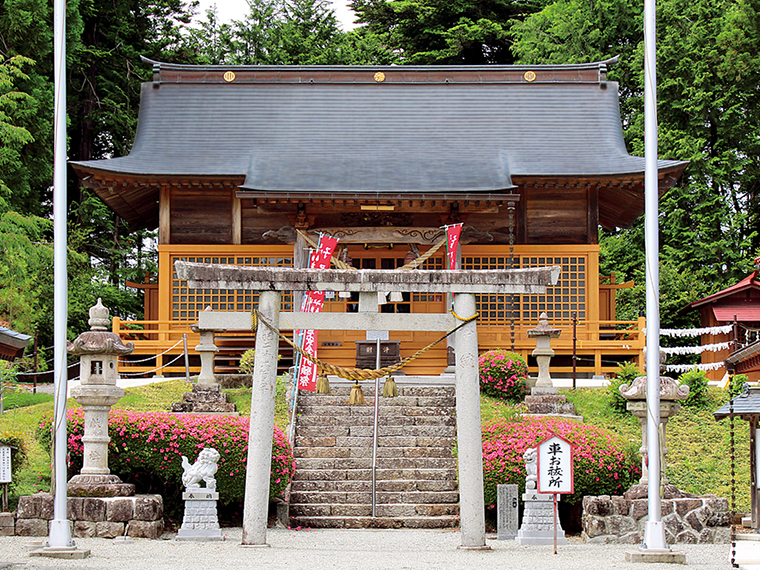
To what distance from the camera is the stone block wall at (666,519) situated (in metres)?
11.6

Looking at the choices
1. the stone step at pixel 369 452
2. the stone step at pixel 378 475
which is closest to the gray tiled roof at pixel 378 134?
the stone step at pixel 369 452

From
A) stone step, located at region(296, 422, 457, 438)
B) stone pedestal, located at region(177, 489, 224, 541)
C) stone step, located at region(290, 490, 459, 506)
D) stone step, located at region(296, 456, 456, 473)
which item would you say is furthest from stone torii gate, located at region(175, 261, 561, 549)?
stone step, located at region(296, 422, 457, 438)

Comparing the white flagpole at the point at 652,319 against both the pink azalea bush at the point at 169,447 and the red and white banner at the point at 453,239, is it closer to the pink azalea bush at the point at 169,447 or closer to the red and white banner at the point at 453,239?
the pink azalea bush at the point at 169,447

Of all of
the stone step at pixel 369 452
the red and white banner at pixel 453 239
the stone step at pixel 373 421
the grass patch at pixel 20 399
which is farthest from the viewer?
the red and white banner at pixel 453 239

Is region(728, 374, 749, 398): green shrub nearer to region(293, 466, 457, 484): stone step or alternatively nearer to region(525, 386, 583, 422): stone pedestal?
region(525, 386, 583, 422): stone pedestal

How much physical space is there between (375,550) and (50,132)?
1828 centimetres

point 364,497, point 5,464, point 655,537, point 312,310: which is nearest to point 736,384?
point 364,497

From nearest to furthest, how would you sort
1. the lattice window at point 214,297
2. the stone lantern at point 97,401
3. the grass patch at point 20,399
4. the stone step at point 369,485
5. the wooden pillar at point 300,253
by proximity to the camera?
the stone lantern at point 97,401 < the stone step at point 369,485 < the grass patch at point 20,399 < the wooden pillar at point 300,253 < the lattice window at point 214,297

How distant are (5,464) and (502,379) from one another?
8.64 meters

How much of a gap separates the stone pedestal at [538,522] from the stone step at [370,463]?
2850 millimetres

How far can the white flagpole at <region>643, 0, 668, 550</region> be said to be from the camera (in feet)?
32.6

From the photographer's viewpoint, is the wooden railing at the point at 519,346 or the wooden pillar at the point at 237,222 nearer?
the wooden railing at the point at 519,346

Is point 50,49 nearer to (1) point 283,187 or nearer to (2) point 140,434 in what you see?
(1) point 283,187

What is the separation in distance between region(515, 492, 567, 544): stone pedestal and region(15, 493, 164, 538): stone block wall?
4592 millimetres
